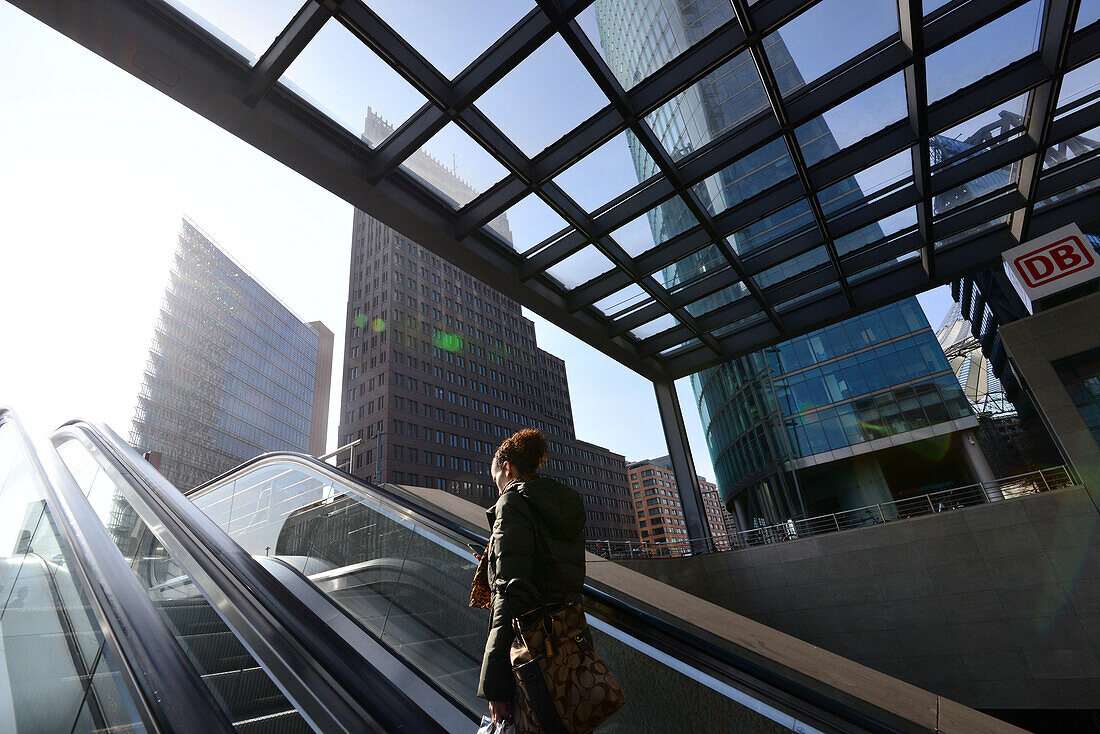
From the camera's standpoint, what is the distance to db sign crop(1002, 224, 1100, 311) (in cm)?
1019

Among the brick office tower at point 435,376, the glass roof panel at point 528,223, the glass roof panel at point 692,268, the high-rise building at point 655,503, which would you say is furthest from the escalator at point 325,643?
the high-rise building at point 655,503

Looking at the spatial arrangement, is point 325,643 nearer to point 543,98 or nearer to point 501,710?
point 501,710

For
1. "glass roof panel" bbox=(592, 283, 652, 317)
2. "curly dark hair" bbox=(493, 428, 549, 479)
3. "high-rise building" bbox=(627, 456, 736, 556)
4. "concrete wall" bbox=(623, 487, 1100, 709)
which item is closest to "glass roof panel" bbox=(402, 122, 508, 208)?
"glass roof panel" bbox=(592, 283, 652, 317)

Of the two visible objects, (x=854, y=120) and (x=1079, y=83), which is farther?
(x=854, y=120)

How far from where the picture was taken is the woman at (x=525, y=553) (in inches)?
75.2

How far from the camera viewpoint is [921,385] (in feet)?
90.6

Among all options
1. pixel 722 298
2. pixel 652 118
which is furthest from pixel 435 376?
pixel 652 118

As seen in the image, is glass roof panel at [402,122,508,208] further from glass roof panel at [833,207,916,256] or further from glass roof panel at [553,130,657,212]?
glass roof panel at [833,207,916,256]

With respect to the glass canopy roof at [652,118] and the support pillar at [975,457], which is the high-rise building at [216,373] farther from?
the support pillar at [975,457]

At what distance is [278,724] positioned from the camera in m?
2.28

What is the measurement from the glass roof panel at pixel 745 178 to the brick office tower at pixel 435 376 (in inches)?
2061

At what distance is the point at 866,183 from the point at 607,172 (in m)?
4.70

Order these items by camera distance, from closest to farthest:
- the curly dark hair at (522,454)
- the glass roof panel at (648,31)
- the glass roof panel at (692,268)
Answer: the curly dark hair at (522,454), the glass roof panel at (648,31), the glass roof panel at (692,268)

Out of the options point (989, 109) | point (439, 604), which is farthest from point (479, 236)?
point (989, 109)
